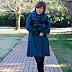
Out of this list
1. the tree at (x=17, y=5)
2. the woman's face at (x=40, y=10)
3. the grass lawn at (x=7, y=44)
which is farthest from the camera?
the tree at (x=17, y=5)

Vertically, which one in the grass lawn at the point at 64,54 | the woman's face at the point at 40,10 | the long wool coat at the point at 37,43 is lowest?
the grass lawn at the point at 64,54

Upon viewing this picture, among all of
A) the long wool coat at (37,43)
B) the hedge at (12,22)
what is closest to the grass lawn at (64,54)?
the long wool coat at (37,43)

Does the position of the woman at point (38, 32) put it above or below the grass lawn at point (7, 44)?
above

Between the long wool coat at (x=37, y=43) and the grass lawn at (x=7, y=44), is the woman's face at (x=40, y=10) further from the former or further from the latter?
the grass lawn at (x=7, y=44)

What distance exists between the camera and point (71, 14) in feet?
70.8

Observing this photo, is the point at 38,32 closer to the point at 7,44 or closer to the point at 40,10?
the point at 40,10

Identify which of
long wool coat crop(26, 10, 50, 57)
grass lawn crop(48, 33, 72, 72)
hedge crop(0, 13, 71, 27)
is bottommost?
hedge crop(0, 13, 71, 27)

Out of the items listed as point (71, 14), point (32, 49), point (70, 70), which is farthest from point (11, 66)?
point (71, 14)

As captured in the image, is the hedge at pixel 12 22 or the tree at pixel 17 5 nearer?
the tree at pixel 17 5

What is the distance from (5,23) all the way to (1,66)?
39.3 meters

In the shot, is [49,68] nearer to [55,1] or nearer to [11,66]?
[11,66]

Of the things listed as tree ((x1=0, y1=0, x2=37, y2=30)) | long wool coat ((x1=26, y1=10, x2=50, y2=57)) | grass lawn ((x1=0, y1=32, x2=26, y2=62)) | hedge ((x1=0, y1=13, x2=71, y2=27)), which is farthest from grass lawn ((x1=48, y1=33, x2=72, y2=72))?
hedge ((x1=0, y1=13, x2=71, y2=27))

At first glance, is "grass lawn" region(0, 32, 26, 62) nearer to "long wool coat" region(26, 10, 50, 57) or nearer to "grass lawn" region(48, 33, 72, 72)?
"grass lawn" region(48, 33, 72, 72)

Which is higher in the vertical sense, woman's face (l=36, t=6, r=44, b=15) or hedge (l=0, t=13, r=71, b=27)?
woman's face (l=36, t=6, r=44, b=15)
